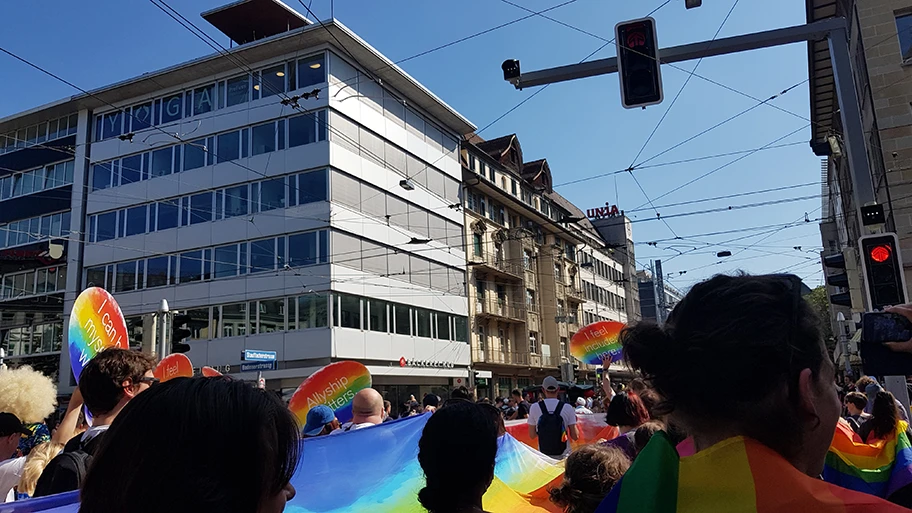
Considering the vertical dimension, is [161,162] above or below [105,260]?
above

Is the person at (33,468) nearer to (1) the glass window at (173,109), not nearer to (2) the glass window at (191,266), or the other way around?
(2) the glass window at (191,266)

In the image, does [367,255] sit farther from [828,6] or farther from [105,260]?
[828,6]

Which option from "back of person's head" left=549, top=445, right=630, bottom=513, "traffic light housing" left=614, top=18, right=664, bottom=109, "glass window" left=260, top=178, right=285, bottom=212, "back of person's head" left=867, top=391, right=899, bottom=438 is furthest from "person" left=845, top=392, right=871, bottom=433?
"glass window" left=260, top=178, right=285, bottom=212

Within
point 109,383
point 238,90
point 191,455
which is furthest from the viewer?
point 238,90

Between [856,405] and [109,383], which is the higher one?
[109,383]

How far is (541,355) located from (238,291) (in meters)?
24.4

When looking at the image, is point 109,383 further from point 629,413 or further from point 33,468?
point 629,413

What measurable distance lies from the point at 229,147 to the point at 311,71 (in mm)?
5384

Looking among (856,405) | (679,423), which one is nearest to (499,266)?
(856,405)

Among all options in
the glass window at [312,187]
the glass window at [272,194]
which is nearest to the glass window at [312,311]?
the glass window at [312,187]

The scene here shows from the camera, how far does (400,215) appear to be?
116ft

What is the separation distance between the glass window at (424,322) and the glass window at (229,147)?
11.9 m

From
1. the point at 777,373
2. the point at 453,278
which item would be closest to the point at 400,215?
the point at 453,278

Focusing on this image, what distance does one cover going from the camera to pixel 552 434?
840 centimetres
